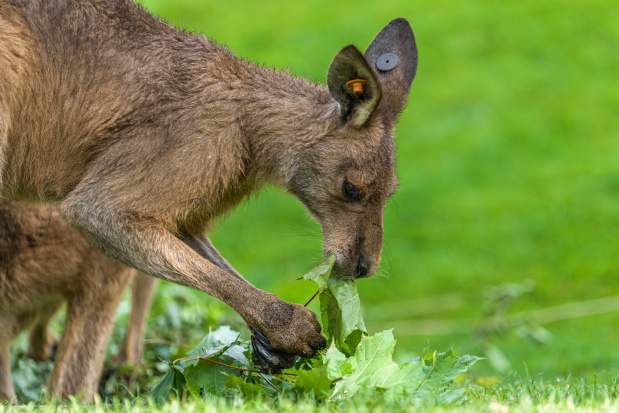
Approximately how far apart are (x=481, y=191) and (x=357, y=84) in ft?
22.9

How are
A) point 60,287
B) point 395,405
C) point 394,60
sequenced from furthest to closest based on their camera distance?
point 60,287
point 394,60
point 395,405

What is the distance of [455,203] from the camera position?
1062 cm

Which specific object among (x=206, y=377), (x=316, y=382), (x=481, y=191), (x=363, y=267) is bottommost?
(x=316, y=382)

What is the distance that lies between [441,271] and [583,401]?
6.37 m

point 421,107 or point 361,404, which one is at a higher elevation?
point 421,107

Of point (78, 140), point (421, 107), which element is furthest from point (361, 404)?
point (421, 107)

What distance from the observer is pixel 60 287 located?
501 centimetres

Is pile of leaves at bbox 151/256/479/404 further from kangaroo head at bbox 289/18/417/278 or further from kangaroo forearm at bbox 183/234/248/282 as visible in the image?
kangaroo forearm at bbox 183/234/248/282

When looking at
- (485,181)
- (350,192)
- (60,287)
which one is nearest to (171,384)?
(350,192)

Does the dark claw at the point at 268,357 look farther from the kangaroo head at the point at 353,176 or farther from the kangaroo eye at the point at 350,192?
the kangaroo eye at the point at 350,192

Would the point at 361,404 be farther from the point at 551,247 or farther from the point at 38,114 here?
the point at 551,247

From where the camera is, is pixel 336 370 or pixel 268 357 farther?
pixel 268 357

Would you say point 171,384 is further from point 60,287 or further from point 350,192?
point 60,287

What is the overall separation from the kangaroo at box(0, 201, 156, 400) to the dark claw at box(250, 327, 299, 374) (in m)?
1.38
